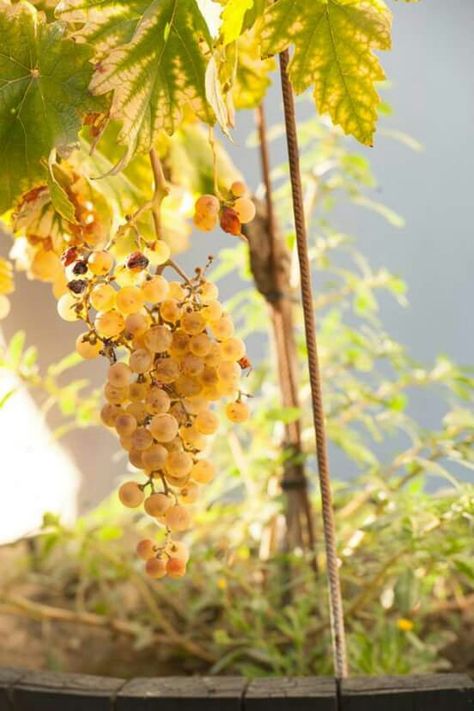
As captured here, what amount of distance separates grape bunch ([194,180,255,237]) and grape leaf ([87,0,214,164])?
54mm

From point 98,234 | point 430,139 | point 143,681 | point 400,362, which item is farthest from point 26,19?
point 430,139

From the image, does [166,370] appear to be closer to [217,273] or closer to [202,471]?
[202,471]

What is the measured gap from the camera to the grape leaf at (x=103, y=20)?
45cm

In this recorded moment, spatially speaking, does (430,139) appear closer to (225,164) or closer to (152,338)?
(225,164)

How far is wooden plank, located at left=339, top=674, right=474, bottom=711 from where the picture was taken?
581mm

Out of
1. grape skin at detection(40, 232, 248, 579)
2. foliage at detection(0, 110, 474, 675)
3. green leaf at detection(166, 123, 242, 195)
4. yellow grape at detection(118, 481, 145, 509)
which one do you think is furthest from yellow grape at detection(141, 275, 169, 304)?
foliage at detection(0, 110, 474, 675)

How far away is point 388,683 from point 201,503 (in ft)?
1.75

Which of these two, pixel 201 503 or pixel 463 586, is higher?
pixel 201 503

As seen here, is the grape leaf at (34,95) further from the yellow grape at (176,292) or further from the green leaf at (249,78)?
the green leaf at (249,78)

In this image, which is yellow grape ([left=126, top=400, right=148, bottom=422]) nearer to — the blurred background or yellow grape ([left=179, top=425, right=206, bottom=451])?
yellow grape ([left=179, top=425, right=206, bottom=451])

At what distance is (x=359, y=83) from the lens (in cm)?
47

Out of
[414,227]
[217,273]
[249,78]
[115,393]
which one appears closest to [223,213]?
[115,393]

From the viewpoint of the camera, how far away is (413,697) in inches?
23.0

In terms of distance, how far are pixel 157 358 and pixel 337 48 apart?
7.1 inches
